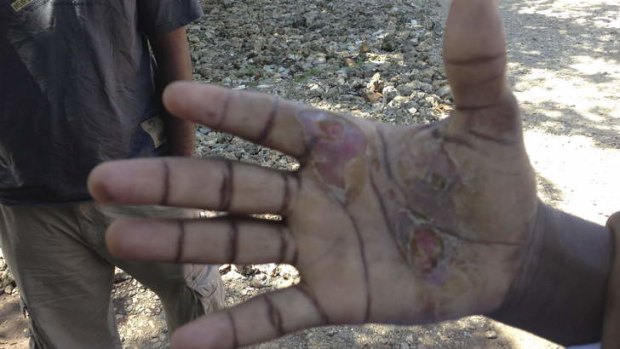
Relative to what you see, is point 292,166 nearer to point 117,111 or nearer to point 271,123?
point 117,111

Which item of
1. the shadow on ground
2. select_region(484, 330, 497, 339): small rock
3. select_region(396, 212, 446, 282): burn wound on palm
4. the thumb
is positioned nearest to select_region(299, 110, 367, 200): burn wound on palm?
select_region(396, 212, 446, 282): burn wound on palm

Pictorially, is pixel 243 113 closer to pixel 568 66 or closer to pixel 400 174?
pixel 400 174

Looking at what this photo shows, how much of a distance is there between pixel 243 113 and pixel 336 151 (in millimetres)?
216

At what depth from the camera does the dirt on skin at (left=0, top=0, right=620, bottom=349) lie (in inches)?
106

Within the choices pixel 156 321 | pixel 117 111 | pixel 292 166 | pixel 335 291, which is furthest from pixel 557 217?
pixel 292 166

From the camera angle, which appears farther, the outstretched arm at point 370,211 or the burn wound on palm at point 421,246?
the burn wound on palm at point 421,246

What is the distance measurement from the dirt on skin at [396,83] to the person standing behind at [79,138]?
2.53ft

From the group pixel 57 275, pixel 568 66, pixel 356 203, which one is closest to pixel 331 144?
pixel 356 203

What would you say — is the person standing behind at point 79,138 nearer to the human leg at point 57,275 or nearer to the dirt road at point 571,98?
the human leg at point 57,275

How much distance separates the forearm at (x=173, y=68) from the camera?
188 centimetres

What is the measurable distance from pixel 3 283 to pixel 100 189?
2317 mm

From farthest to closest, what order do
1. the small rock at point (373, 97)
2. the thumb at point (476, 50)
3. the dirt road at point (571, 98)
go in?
the small rock at point (373, 97)
the dirt road at point (571, 98)
the thumb at point (476, 50)

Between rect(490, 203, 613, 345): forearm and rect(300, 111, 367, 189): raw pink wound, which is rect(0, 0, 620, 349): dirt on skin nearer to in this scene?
rect(490, 203, 613, 345): forearm

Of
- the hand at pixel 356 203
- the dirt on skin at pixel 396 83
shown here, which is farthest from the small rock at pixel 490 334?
the hand at pixel 356 203
